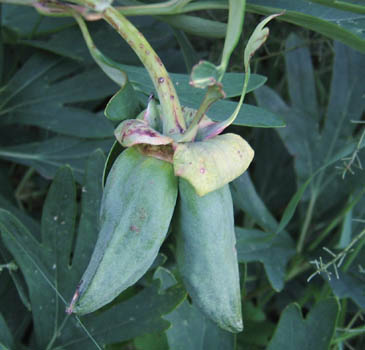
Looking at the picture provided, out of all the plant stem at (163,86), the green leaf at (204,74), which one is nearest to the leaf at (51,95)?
the plant stem at (163,86)

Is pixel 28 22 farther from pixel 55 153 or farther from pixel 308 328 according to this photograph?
pixel 308 328

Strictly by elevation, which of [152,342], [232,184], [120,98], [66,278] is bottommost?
[152,342]

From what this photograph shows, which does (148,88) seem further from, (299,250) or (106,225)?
(299,250)

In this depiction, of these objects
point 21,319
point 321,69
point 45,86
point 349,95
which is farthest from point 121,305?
point 321,69

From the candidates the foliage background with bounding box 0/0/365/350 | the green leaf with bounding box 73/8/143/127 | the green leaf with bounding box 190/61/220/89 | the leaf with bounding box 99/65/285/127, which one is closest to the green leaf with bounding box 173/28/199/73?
the foliage background with bounding box 0/0/365/350

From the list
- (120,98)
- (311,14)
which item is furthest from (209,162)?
(311,14)

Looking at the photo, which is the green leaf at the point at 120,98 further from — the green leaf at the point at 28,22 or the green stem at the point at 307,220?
the green stem at the point at 307,220

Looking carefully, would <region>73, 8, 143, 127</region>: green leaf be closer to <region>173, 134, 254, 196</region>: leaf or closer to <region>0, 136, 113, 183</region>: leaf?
<region>173, 134, 254, 196</region>: leaf
